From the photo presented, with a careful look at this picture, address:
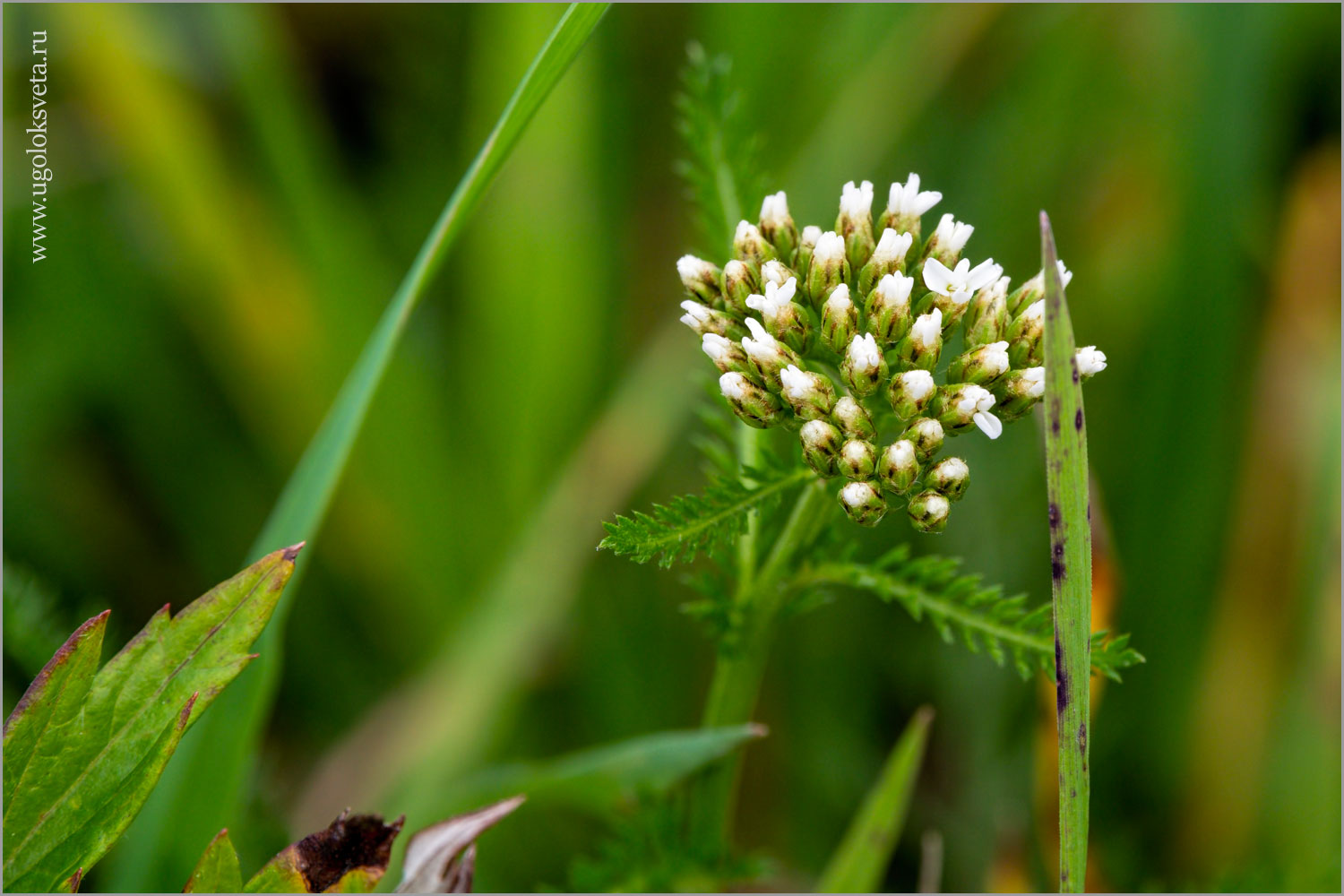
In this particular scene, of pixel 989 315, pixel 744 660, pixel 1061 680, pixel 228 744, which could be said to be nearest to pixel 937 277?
pixel 989 315

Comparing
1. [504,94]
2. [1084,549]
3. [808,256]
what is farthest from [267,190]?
[1084,549]

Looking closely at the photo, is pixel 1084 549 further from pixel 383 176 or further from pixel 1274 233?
pixel 383 176

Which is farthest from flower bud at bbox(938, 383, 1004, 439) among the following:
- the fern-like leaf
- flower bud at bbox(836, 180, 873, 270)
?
flower bud at bbox(836, 180, 873, 270)

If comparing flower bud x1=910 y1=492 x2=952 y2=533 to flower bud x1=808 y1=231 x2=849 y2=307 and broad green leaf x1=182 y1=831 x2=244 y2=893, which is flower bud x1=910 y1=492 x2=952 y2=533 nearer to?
flower bud x1=808 y1=231 x2=849 y2=307

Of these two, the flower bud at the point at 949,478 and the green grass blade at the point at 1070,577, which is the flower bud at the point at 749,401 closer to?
the flower bud at the point at 949,478

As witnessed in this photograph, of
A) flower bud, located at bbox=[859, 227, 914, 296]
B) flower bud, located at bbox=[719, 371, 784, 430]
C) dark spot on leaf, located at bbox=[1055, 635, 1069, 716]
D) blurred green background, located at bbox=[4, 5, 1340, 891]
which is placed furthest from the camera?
blurred green background, located at bbox=[4, 5, 1340, 891]

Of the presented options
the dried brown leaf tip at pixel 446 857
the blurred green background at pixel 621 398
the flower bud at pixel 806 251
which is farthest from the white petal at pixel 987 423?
the blurred green background at pixel 621 398
